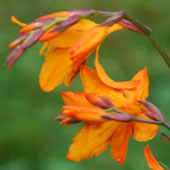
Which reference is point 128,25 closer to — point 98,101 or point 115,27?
point 115,27

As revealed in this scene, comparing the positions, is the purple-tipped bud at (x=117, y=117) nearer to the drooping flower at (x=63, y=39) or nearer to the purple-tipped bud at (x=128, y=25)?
the drooping flower at (x=63, y=39)

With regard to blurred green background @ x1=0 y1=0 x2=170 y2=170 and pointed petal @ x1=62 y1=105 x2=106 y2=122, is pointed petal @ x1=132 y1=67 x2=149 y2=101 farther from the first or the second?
blurred green background @ x1=0 y1=0 x2=170 y2=170

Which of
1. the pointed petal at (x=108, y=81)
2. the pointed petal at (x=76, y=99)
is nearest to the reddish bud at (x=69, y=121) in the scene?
the pointed petal at (x=76, y=99)

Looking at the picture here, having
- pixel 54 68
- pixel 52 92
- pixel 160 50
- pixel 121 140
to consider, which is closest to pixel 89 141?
pixel 121 140

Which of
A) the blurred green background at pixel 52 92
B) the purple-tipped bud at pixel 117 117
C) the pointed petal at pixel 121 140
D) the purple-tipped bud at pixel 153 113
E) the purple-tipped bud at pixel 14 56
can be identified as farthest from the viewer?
the blurred green background at pixel 52 92

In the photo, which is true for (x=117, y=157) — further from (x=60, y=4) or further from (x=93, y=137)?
(x=60, y=4)
